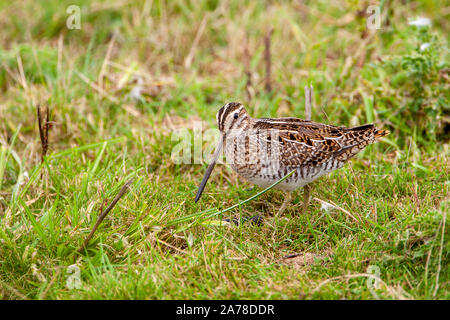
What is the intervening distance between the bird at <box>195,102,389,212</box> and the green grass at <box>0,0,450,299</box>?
0.80 feet

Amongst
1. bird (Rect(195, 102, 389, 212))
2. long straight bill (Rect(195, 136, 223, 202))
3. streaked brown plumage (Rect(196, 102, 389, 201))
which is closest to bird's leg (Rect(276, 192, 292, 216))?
bird (Rect(195, 102, 389, 212))

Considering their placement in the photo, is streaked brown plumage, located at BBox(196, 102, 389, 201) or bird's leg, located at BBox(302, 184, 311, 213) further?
bird's leg, located at BBox(302, 184, 311, 213)

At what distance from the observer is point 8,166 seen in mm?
5117

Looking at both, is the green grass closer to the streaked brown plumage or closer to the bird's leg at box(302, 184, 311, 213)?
the bird's leg at box(302, 184, 311, 213)

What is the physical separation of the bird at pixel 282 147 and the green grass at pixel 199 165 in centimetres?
24

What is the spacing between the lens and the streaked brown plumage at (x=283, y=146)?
14.2 ft


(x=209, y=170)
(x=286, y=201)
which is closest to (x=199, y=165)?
(x=209, y=170)

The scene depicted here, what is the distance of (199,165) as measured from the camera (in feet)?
17.3

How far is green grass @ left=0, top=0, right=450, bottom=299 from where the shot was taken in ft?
11.8

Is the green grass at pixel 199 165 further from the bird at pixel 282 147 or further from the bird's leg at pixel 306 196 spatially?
the bird at pixel 282 147

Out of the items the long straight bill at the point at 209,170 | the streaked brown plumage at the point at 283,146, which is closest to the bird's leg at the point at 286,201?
the streaked brown plumage at the point at 283,146

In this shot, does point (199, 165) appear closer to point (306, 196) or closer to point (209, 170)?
point (209, 170)

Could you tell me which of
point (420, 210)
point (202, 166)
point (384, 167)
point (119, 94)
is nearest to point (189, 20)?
point (119, 94)

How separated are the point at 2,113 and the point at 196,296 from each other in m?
3.63
